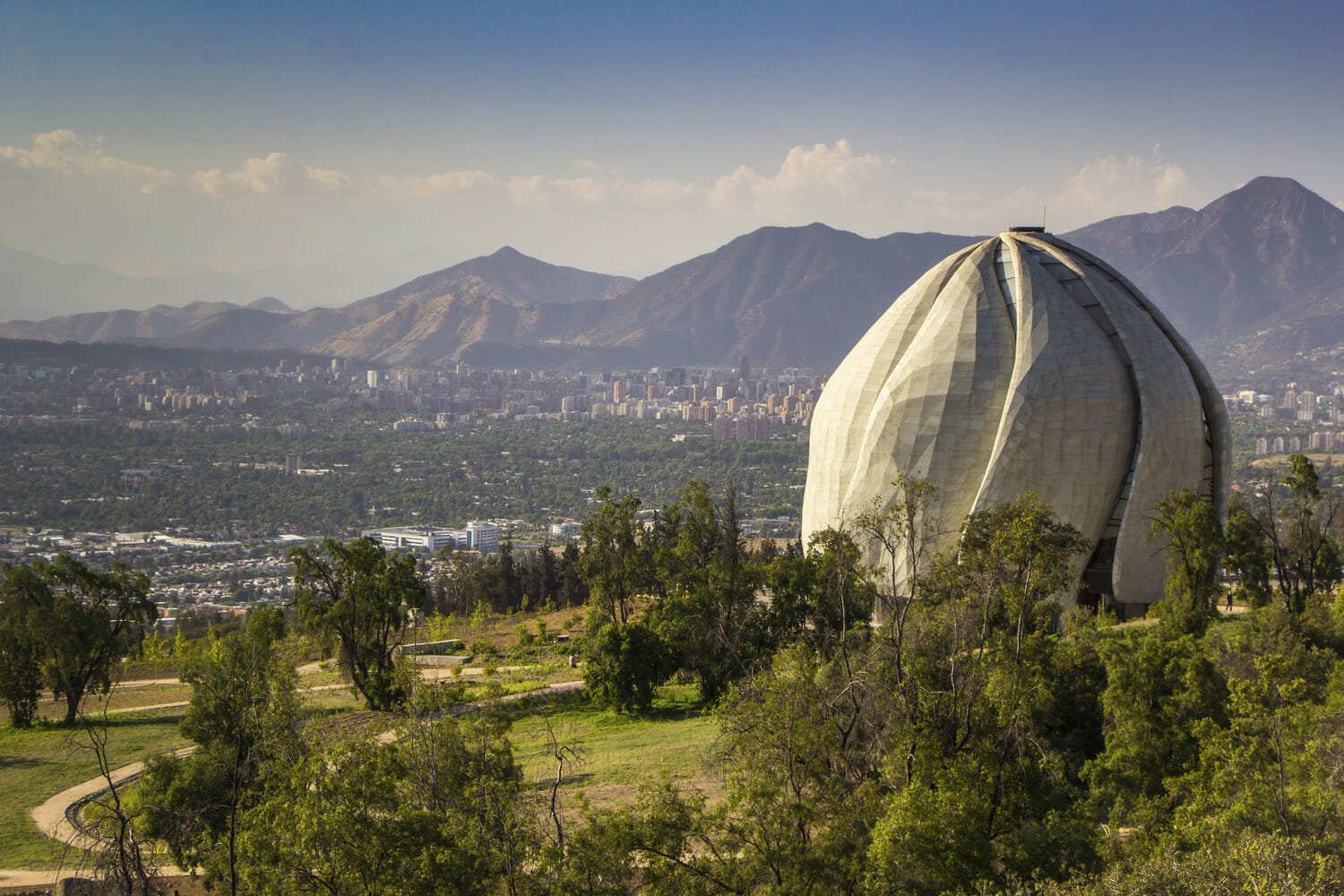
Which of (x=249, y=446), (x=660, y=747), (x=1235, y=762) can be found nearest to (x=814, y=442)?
(x=660, y=747)

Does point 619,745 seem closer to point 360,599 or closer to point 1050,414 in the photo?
point 360,599

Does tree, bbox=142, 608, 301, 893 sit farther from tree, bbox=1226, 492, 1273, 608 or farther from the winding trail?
tree, bbox=1226, 492, 1273, 608

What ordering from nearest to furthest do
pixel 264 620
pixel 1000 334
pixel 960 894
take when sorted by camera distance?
pixel 960 894
pixel 264 620
pixel 1000 334

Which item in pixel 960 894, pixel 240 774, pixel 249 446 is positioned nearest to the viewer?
pixel 960 894

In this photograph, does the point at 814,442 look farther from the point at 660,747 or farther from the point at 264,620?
the point at 264,620

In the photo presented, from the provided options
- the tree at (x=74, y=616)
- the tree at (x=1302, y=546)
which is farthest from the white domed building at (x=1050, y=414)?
the tree at (x=74, y=616)

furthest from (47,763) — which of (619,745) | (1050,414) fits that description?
(1050,414)
